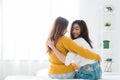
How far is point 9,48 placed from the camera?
4203 millimetres

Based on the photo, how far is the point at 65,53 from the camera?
2.68m

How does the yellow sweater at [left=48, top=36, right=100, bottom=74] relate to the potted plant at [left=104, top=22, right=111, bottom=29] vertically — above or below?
below

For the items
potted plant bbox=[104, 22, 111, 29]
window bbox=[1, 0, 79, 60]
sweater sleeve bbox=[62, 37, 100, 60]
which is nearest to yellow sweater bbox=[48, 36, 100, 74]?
sweater sleeve bbox=[62, 37, 100, 60]

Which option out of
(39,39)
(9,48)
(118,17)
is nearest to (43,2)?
(39,39)

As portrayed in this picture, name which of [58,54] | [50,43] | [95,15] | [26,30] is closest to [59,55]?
[58,54]

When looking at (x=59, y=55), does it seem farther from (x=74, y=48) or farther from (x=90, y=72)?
(x=90, y=72)

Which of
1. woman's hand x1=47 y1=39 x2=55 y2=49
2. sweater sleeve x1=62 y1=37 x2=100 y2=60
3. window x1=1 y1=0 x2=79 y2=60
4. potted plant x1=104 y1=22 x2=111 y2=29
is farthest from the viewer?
potted plant x1=104 y1=22 x2=111 y2=29

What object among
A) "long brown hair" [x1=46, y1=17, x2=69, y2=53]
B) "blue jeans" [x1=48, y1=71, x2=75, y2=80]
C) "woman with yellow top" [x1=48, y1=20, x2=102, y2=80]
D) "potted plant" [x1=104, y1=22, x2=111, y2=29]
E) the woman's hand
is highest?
"potted plant" [x1=104, y1=22, x2=111, y2=29]

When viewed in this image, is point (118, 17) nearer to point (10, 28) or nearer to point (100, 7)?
point (100, 7)

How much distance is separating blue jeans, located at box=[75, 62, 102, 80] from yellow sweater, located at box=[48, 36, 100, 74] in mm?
80

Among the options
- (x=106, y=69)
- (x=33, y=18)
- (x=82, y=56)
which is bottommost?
(x=106, y=69)

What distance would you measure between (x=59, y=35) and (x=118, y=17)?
1974 millimetres

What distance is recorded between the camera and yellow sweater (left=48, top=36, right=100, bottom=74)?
255 cm

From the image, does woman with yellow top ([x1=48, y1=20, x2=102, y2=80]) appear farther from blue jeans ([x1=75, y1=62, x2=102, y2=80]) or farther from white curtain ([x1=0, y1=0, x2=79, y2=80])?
white curtain ([x1=0, y1=0, x2=79, y2=80])
